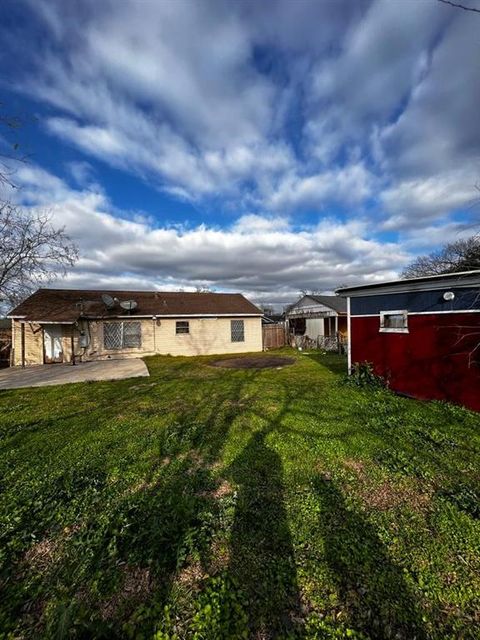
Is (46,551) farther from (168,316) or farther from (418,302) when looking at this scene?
(168,316)

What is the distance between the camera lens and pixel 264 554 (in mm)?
2527

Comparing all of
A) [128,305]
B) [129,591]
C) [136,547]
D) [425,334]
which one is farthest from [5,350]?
[425,334]

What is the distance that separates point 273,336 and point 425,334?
45.9ft

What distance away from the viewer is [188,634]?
1923 mm

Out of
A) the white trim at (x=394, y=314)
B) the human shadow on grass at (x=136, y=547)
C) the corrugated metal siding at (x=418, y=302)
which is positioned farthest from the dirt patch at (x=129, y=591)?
the white trim at (x=394, y=314)

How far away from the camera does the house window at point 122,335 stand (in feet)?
52.0

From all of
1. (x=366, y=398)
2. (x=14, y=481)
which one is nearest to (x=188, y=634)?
(x=14, y=481)

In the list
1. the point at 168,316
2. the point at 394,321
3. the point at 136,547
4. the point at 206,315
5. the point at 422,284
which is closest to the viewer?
the point at 136,547

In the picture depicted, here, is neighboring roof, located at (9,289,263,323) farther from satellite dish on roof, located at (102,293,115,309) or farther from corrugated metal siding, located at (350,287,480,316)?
corrugated metal siding, located at (350,287,480,316)

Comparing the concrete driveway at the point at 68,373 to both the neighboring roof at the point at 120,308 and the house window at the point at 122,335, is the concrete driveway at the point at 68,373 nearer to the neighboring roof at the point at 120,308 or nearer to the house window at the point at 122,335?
the house window at the point at 122,335

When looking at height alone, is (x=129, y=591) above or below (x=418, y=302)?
below

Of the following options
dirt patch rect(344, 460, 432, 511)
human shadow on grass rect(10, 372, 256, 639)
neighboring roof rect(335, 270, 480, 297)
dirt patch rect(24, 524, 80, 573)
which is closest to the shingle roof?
neighboring roof rect(335, 270, 480, 297)

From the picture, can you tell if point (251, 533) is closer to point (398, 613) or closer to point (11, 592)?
A: point (398, 613)

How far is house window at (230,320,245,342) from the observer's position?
1877cm
